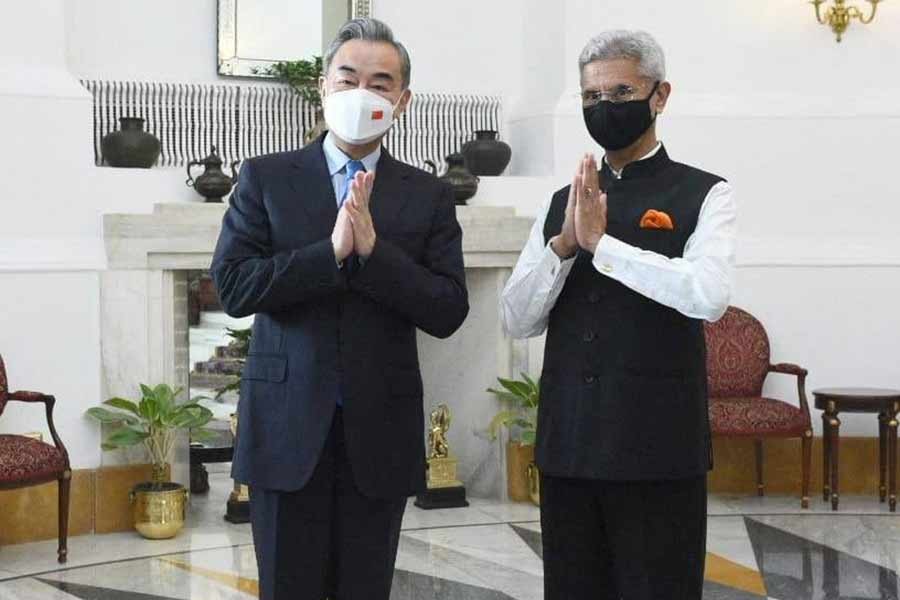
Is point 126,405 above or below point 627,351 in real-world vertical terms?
below

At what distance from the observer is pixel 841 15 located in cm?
671

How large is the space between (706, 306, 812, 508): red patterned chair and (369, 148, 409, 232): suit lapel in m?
3.74

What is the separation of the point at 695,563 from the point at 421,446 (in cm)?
57

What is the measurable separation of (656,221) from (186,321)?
4126mm

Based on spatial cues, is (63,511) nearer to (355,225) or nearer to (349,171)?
(349,171)

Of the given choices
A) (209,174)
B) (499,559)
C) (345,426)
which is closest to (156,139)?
(209,174)

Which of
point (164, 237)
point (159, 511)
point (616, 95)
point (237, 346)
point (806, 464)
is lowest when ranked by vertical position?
point (159, 511)

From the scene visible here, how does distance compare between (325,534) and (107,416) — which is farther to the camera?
(107,416)

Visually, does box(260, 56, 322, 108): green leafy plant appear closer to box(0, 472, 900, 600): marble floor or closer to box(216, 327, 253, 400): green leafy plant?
box(216, 327, 253, 400): green leafy plant

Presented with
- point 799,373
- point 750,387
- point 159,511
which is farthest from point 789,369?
point 159,511

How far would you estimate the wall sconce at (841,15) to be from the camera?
670 centimetres

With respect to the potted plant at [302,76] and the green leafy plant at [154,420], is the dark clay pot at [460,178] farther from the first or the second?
the green leafy plant at [154,420]

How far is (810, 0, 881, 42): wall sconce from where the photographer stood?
6.70 metres

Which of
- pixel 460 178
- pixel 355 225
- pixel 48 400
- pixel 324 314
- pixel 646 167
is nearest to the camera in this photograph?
pixel 355 225
